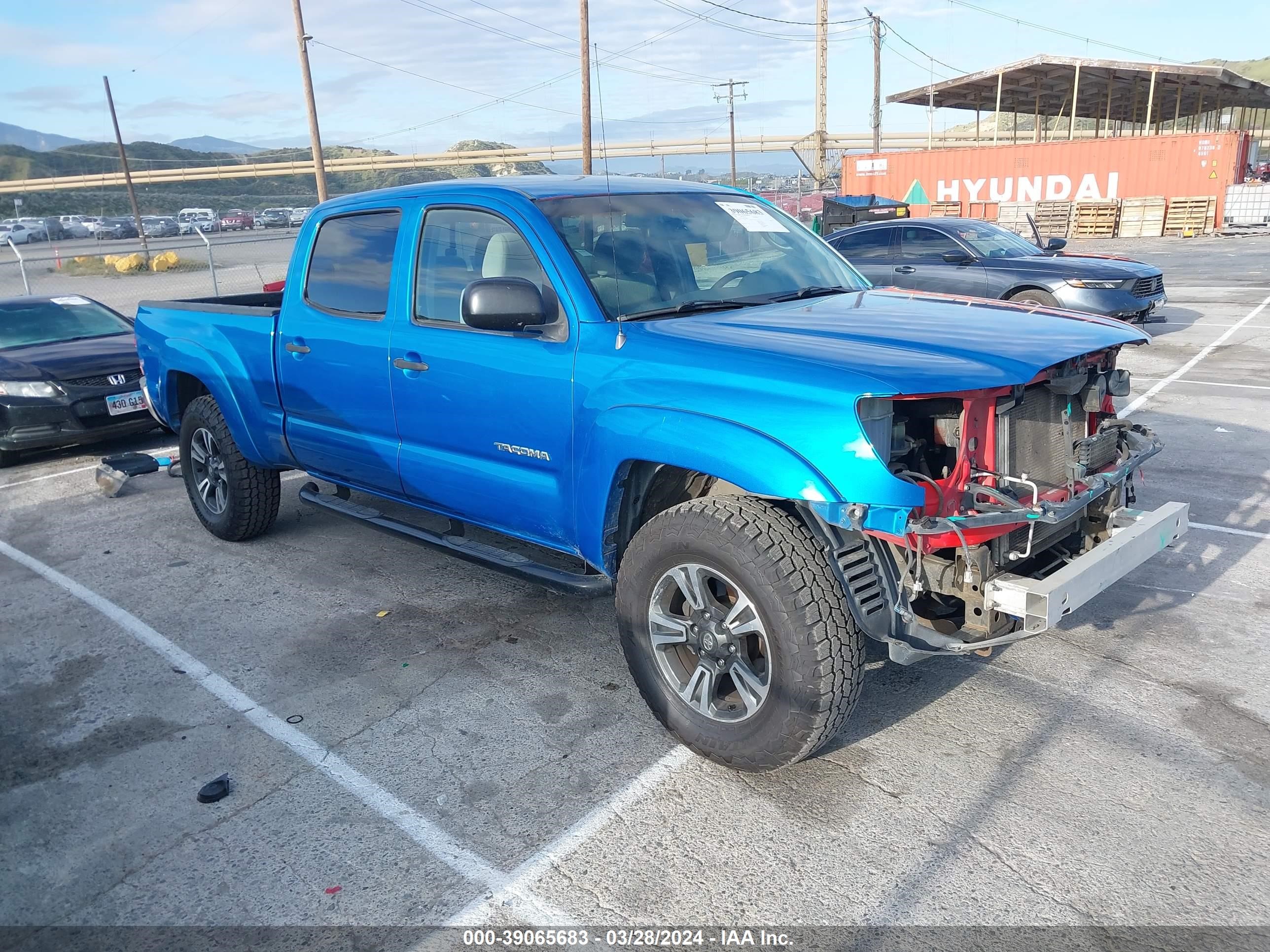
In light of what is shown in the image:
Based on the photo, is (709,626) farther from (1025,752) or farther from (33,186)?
(33,186)

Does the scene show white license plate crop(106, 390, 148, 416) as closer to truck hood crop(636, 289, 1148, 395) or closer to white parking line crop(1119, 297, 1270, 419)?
truck hood crop(636, 289, 1148, 395)

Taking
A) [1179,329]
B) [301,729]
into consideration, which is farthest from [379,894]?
[1179,329]

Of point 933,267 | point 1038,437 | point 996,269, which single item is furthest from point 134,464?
point 996,269

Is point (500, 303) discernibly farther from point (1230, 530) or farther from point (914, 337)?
point (1230, 530)

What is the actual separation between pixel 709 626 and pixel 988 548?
3.10 feet

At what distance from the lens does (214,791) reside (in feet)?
11.0

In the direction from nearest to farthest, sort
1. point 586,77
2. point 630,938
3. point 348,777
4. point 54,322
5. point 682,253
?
1. point 630,938
2. point 348,777
3. point 682,253
4. point 54,322
5. point 586,77

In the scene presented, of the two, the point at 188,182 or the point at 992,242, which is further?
the point at 188,182

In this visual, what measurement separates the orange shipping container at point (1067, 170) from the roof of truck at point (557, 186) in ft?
87.9

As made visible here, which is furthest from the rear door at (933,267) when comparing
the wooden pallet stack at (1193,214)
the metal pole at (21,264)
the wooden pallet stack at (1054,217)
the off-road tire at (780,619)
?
the wooden pallet stack at (1193,214)

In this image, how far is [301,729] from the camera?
12.4 feet

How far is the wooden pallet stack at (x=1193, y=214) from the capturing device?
98.3ft

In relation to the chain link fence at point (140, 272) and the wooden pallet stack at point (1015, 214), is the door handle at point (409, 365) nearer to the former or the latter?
the chain link fence at point (140, 272)

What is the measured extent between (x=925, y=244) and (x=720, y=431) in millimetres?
9614
